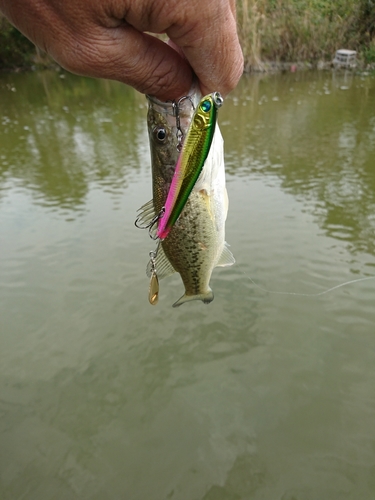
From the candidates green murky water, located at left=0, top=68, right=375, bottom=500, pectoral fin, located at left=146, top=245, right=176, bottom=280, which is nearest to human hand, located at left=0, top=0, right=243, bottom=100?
pectoral fin, located at left=146, top=245, right=176, bottom=280

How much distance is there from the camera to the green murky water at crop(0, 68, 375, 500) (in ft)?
8.35

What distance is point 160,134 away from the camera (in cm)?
126

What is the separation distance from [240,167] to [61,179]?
314 cm

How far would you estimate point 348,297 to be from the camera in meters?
3.75

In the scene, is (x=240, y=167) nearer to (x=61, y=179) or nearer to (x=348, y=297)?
(x=61, y=179)

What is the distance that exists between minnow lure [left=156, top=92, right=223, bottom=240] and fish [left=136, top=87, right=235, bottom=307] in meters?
0.05

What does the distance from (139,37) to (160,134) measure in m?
0.32

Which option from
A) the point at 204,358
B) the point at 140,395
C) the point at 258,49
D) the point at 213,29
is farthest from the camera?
the point at 258,49

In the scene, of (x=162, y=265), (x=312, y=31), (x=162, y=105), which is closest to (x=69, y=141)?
(x=162, y=265)

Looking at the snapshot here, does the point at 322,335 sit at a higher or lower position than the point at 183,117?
lower

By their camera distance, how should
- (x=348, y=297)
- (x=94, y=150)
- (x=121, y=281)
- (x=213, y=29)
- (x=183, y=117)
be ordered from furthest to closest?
(x=94, y=150)
(x=121, y=281)
(x=348, y=297)
(x=183, y=117)
(x=213, y=29)

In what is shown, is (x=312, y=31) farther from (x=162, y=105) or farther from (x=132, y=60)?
(x=132, y=60)

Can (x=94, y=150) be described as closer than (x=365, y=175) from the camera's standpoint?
No

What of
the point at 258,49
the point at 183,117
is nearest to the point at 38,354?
the point at 183,117
